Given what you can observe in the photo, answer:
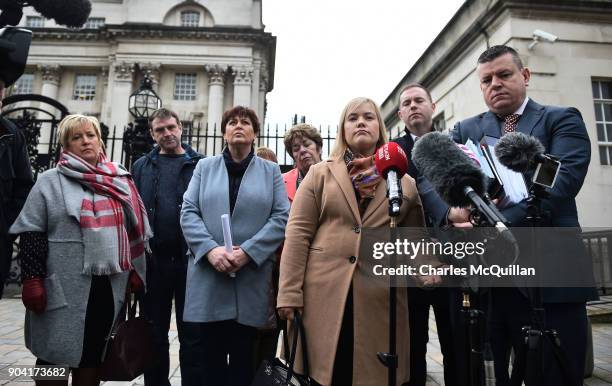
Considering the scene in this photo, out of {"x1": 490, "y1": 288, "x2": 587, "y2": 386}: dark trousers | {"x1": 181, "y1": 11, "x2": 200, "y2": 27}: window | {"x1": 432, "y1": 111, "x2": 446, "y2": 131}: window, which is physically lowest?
{"x1": 490, "y1": 288, "x2": 587, "y2": 386}: dark trousers

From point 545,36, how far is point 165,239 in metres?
11.0

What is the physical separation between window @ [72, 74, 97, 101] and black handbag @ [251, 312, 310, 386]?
120 feet

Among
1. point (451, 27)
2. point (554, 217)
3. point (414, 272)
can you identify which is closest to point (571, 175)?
point (554, 217)

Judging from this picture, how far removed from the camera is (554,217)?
1959 millimetres

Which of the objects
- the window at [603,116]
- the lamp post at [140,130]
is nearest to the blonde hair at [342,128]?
the lamp post at [140,130]

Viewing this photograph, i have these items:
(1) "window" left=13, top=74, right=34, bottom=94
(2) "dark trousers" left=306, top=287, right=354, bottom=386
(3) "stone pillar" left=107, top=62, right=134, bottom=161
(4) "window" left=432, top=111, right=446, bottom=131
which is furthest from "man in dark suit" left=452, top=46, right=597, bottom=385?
(1) "window" left=13, top=74, right=34, bottom=94

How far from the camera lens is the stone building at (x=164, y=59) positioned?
3075cm

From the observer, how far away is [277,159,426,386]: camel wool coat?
7.17 feet

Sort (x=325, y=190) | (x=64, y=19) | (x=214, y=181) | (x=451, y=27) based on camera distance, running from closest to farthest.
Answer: (x=325, y=190)
(x=214, y=181)
(x=64, y=19)
(x=451, y=27)

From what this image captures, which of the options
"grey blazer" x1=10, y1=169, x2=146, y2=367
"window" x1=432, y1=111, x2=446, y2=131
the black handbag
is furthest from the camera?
"window" x1=432, y1=111, x2=446, y2=131

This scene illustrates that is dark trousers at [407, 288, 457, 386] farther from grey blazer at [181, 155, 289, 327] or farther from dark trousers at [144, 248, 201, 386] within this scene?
dark trousers at [144, 248, 201, 386]

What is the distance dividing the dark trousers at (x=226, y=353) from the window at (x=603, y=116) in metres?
11.8

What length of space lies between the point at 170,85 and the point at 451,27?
951 inches

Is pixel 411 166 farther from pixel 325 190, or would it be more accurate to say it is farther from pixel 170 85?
pixel 170 85
